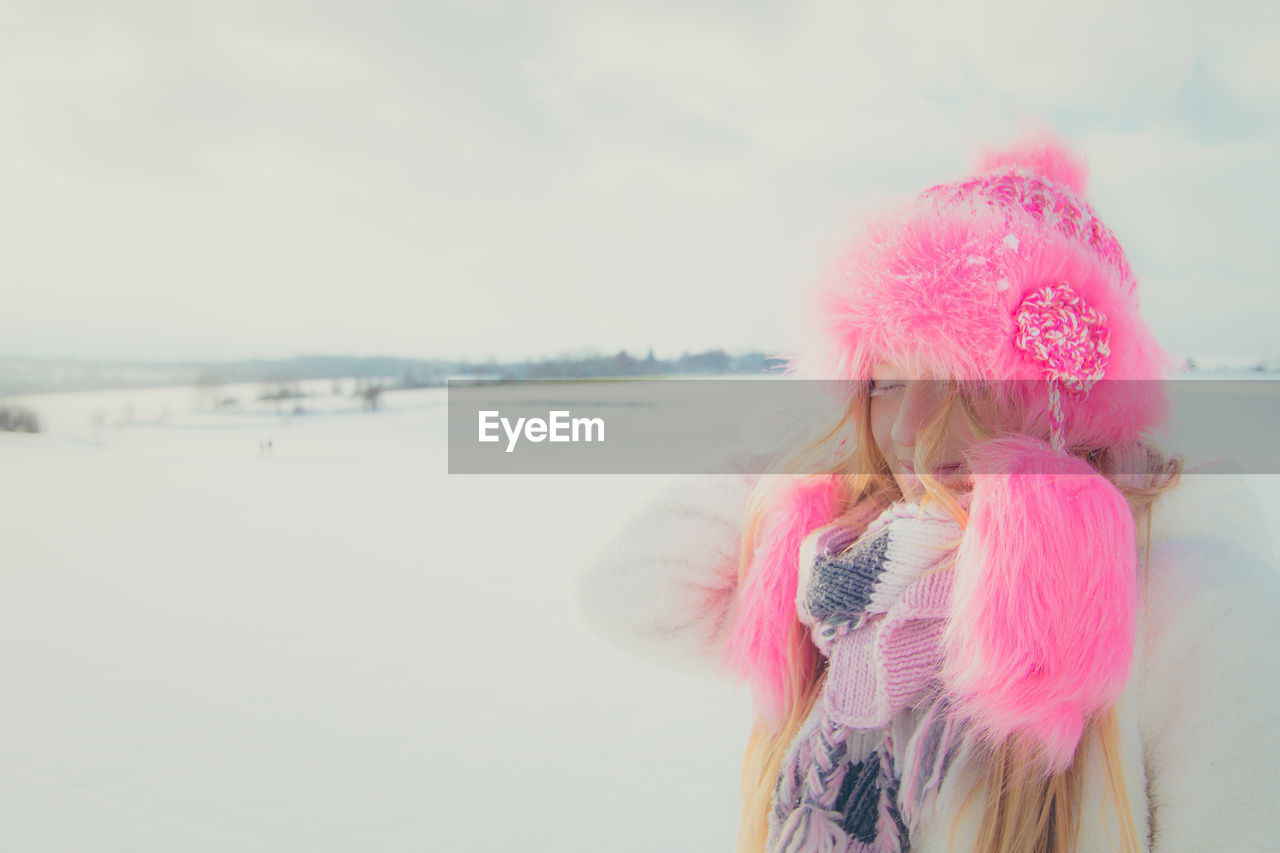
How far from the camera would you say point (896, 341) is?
2.76 ft

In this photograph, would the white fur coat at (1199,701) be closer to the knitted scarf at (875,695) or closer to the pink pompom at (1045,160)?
the knitted scarf at (875,695)

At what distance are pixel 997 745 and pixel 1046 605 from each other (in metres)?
0.19

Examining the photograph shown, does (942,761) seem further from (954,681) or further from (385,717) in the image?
(385,717)

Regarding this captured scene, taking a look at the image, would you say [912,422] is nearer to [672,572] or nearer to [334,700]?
[672,572]

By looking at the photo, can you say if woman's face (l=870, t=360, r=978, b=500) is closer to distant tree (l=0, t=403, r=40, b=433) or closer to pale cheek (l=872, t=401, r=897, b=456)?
pale cheek (l=872, t=401, r=897, b=456)

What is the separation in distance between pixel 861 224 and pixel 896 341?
194mm

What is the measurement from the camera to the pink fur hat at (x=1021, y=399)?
69cm

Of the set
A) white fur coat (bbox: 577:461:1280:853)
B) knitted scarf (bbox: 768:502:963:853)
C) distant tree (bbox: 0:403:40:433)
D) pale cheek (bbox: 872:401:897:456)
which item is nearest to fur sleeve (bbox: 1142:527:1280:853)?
white fur coat (bbox: 577:461:1280:853)

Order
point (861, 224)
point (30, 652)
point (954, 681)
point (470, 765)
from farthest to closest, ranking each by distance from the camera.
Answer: point (30, 652) → point (470, 765) → point (861, 224) → point (954, 681)

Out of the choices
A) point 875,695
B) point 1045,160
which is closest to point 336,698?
point 875,695

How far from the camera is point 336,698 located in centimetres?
270

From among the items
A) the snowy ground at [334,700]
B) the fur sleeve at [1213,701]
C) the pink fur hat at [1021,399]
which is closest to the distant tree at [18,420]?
the snowy ground at [334,700]

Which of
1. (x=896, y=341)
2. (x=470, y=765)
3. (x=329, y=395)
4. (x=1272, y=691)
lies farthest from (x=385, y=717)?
(x=329, y=395)

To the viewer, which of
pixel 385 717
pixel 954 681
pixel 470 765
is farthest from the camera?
pixel 385 717
